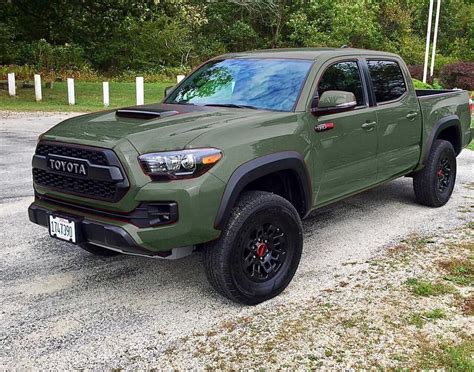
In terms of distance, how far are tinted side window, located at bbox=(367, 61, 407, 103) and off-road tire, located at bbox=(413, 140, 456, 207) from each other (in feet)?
3.02

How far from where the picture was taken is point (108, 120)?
401 cm

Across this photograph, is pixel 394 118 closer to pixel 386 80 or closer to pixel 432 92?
pixel 386 80

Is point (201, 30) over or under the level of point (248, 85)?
over

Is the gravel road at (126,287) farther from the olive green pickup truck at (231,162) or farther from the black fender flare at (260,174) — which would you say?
the black fender flare at (260,174)

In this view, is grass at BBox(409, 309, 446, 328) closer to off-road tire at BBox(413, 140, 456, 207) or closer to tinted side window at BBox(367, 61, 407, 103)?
tinted side window at BBox(367, 61, 407, 103)

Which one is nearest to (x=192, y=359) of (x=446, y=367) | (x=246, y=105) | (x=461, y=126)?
(x=446, y=367)

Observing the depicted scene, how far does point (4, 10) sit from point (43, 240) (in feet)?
81.8

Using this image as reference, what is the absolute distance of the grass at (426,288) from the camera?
4.04 m

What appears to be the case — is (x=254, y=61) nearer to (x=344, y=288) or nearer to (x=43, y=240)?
(x=344, y=288)

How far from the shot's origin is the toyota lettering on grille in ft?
11.7

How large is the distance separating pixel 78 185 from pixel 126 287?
0.99 metres

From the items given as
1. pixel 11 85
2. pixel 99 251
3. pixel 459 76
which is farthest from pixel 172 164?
pixel 459 76

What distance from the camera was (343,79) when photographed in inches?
192

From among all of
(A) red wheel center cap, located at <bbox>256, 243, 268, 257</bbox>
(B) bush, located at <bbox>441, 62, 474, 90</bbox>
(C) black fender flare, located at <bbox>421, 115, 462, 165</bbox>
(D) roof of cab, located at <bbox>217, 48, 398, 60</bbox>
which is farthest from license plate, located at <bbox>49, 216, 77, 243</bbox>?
(B) bush, located at <bbox>441, 62, 474, 90</bbox>
